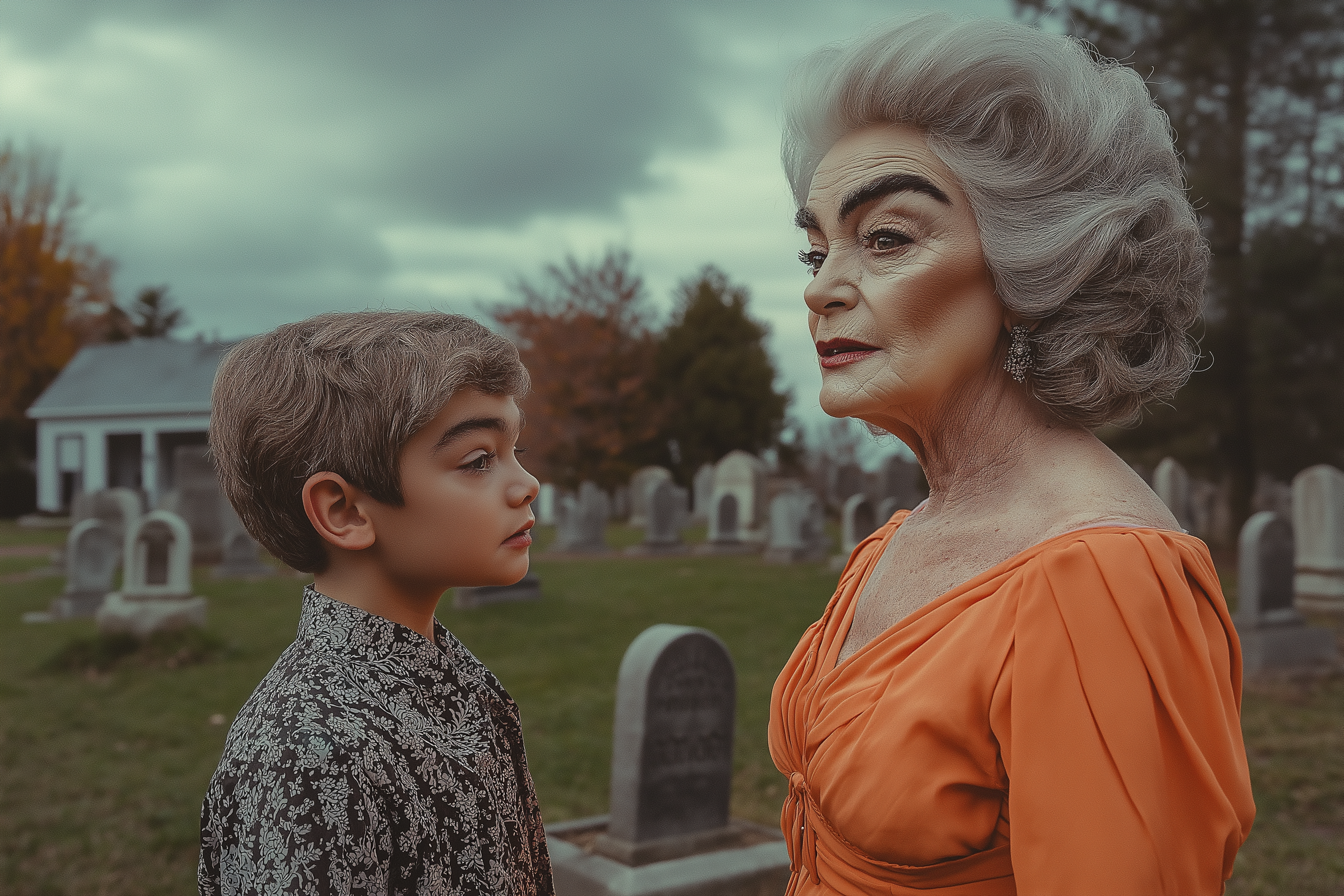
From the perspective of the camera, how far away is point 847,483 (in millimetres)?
29250

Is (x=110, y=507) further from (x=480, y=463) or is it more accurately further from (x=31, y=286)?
(x=31, y=286)

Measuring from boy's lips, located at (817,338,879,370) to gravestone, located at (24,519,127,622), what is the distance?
12.8m

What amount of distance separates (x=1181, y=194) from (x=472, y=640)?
30.9 feet

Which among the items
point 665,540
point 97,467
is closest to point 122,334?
point 97,467

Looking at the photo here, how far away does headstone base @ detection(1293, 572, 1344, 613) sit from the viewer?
10.6m

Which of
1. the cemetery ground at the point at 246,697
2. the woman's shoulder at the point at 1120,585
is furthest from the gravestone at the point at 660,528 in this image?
the woman's shoulder at the point at 1120,585

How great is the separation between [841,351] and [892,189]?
0.27 meters

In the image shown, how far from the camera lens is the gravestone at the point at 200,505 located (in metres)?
16.2

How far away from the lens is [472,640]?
10.3m

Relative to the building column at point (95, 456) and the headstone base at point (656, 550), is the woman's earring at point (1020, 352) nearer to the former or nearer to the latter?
the headstone base at point (656, 550)

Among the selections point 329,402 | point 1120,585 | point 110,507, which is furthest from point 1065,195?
point 110,507

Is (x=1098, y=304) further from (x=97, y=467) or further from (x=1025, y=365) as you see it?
(x=97, y=467)

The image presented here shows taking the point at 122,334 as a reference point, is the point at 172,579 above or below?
below

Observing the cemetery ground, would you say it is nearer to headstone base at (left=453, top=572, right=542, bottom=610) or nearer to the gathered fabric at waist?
headstone base at (left=453, top=572, right=542, bottom=610)
